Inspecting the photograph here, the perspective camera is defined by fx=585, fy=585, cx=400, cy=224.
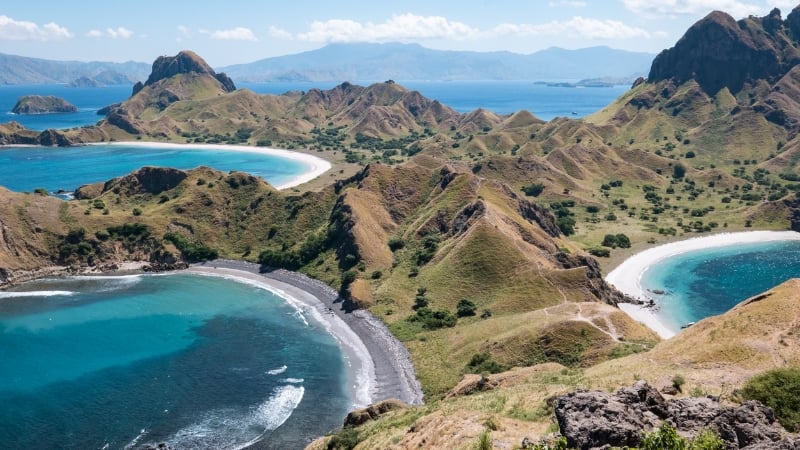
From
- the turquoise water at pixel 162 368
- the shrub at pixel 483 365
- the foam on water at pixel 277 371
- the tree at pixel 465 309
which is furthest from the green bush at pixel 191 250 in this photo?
the shrub at pixel 483 365

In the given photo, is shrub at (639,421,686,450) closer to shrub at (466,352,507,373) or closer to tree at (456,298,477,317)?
shrub at (466,352,507,373)

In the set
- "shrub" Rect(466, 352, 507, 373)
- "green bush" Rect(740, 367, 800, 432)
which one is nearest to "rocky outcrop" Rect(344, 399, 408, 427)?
"shrub" Rect(466, 352, 507, 373)

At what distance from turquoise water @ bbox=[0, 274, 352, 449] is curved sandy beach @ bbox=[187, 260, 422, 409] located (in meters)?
3.12

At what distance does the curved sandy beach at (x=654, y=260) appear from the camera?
119938 mm

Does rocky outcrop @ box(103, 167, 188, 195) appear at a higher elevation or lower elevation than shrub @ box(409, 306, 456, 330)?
higher

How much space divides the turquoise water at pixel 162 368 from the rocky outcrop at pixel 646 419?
50.2 metres

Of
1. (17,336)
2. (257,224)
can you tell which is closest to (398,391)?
(17,336)

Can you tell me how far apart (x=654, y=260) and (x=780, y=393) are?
12448cm

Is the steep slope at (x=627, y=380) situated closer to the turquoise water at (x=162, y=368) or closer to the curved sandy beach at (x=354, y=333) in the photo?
the turquoise water at (x=162, y=368)

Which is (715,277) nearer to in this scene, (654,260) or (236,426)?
(654,260)

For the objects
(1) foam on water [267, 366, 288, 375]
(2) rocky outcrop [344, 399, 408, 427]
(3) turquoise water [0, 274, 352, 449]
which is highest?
(2) rocky outcrop [344, 399, 408, 427]

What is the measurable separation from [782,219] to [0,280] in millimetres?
222667

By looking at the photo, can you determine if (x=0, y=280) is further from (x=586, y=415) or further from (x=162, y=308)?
(x=586, y=415)

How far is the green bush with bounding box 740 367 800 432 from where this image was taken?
131 ft
